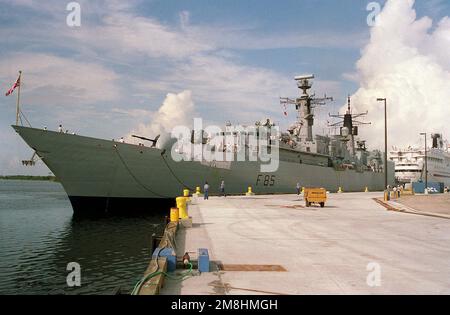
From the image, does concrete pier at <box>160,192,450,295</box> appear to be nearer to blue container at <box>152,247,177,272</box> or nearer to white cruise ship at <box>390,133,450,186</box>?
blue container at <box>152,247,177,272</box>

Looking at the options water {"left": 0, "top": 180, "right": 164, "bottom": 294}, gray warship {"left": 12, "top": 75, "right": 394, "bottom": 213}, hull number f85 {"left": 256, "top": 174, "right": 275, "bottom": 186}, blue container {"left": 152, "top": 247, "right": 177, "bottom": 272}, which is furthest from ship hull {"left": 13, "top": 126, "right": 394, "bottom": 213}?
blue container {"left": 152, "top": 247, "right": 177, "bottom": 272}

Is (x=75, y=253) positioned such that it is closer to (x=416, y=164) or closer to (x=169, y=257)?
(x=169, y=257)

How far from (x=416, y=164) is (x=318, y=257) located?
6897 centimetres

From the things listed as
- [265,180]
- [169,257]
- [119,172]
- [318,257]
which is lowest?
[318,257]

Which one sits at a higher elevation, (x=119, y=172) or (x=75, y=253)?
(x=119, y=172)

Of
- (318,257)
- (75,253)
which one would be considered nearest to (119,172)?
(75,253)

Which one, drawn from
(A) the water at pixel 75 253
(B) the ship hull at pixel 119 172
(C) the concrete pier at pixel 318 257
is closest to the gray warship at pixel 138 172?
(B) the ship hull at pixel 119 172

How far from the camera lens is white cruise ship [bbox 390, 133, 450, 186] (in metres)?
68.2

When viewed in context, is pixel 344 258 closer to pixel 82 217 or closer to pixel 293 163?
pixel 82 217

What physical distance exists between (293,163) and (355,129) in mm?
21771

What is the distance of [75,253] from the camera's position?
14.8 meters

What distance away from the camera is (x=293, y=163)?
130 feet

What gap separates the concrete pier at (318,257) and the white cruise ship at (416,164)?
196 ft
